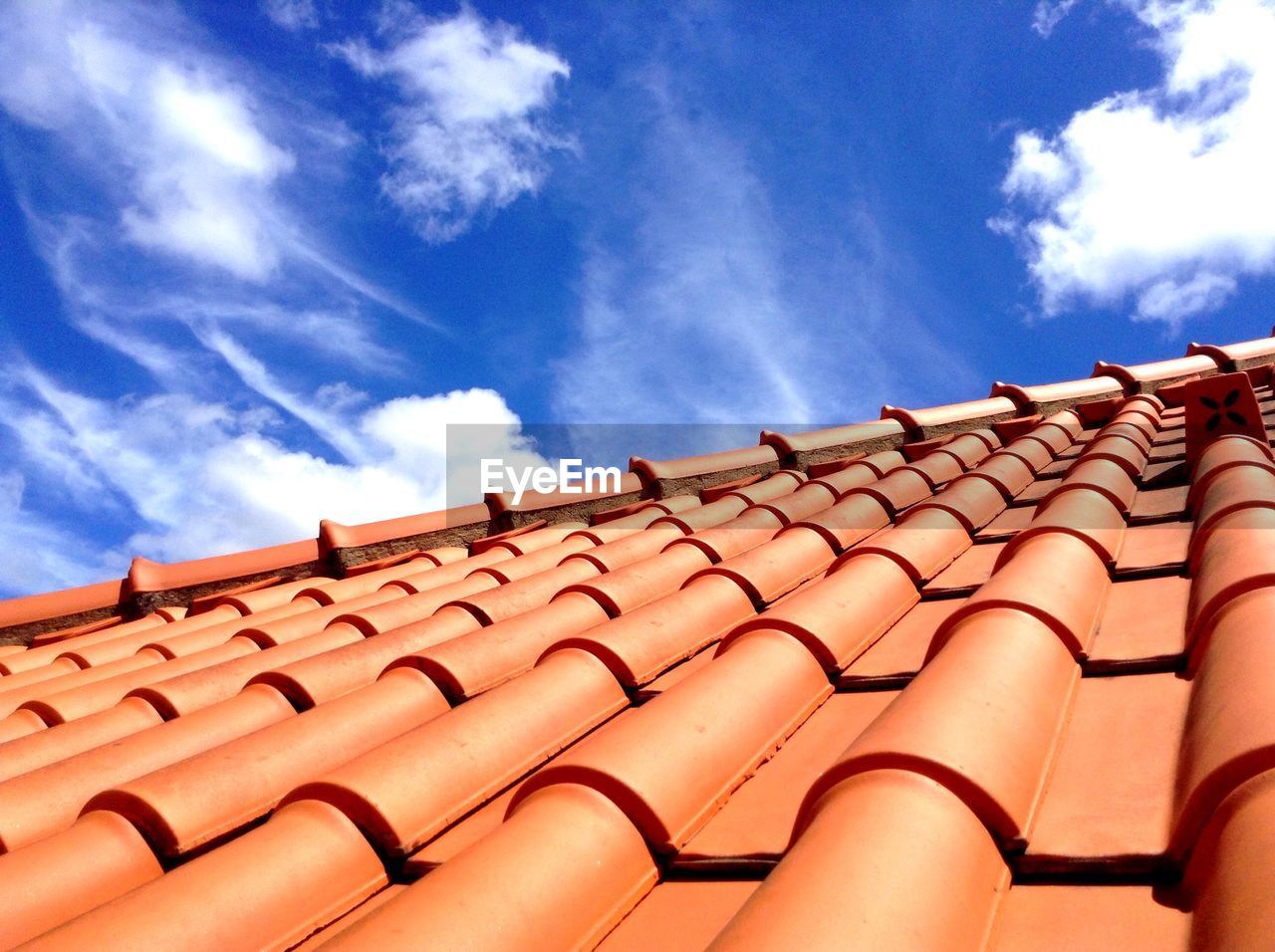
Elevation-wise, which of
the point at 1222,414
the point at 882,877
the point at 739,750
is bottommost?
the point at 882,877

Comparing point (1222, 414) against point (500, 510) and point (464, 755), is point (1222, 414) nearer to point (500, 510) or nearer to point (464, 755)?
point (464, 755)

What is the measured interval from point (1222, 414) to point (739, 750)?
11.0 ft

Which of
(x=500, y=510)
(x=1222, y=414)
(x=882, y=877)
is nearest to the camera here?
(x=882, y=877)

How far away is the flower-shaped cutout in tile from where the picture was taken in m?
4.23

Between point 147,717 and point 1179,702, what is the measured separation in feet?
10.0

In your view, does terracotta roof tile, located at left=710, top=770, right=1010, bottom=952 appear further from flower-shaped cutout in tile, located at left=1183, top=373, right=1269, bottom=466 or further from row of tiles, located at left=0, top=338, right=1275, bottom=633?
row of tiles, located at left=0, top=338, right=1275, bottom=633

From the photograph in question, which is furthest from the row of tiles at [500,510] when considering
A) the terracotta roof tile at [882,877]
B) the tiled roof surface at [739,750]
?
the terracotta roof tile at [882,877]

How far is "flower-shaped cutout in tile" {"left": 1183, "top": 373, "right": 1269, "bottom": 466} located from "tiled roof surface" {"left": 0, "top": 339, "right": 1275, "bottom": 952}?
0.6 inches

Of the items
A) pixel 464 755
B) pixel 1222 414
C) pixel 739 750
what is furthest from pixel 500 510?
pixel 739 750

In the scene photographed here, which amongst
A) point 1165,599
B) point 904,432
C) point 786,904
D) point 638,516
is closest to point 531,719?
point 786,904

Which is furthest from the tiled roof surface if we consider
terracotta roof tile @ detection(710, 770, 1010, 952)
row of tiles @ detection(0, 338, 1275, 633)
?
row of tiles @ detection(0, 338, 1275, 633)

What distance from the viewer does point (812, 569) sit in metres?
Answer: 3.64

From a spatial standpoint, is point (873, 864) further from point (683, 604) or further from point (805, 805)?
point (683, 604)

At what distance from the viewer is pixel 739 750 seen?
6.93 ft
